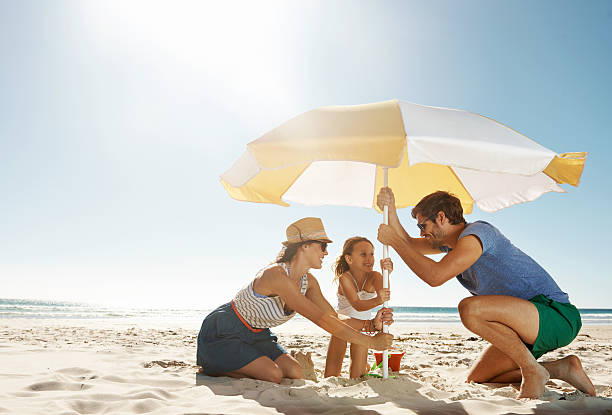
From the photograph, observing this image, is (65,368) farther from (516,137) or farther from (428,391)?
(516,137)

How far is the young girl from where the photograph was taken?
385 cm

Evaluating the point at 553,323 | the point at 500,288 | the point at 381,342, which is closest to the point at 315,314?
the point at 381,342

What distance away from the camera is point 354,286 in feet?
13.7

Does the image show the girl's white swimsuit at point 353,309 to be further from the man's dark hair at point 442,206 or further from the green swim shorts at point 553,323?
the green swim shorts at point 553,323

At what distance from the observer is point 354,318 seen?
3.89 meters

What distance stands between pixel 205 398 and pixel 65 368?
178cm

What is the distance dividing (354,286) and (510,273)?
1484 millimetres

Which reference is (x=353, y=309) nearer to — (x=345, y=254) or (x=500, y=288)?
(x=345, y=254)

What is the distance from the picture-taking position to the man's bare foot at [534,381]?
2.91 m

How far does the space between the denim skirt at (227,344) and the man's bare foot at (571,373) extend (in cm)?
225

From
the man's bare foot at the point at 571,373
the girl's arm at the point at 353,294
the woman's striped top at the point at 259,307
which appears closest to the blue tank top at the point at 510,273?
the man's bare foot at the point at 571,373

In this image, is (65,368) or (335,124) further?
(65,368)

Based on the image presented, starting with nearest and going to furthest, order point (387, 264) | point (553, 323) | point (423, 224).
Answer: point (553, 323) < point (387, 264) < point (423, 224)

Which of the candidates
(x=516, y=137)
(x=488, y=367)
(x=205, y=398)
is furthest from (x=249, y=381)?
(x=516, y=137)
